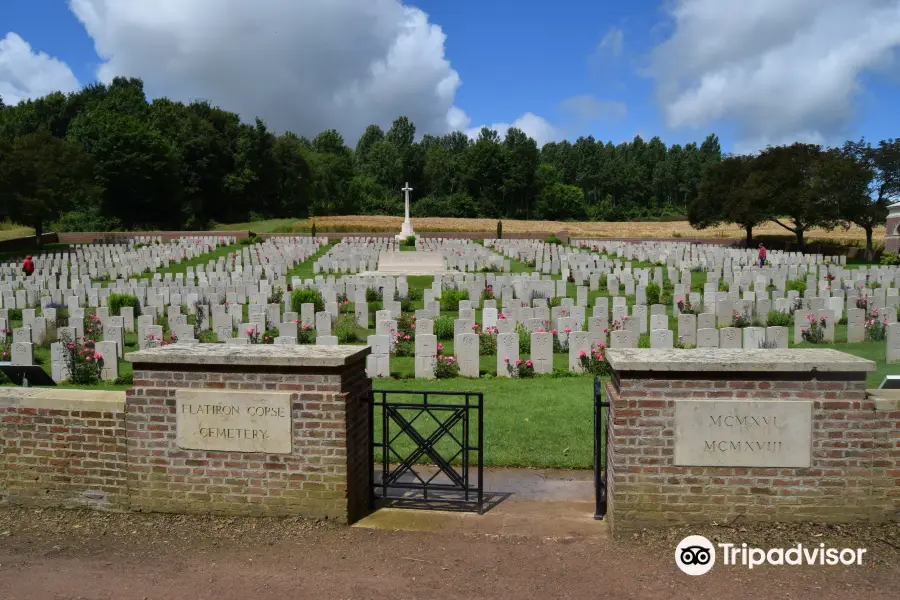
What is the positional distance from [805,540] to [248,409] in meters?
3.72

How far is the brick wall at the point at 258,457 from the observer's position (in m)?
5.02

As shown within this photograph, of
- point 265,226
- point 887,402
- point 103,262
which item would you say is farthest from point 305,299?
point 265,226

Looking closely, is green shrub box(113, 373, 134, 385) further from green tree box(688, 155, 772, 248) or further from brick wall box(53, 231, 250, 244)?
brick wall box(53, 231, 250, 244)

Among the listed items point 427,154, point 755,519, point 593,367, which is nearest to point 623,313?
point 593,367

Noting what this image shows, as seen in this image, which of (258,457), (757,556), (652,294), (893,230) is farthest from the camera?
(893,230)

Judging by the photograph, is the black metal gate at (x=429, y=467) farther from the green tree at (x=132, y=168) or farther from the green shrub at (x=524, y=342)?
the green tree at (x=132, y=168)

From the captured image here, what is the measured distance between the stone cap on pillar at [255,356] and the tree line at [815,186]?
1441 inches

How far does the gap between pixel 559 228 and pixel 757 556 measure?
201 feet

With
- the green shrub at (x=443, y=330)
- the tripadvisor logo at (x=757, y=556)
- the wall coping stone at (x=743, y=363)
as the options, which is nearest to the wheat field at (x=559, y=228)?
the green shrub at (x=443, y=330)

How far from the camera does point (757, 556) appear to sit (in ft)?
14.5

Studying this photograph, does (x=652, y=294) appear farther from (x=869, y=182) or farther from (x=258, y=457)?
(x=869, y=182)

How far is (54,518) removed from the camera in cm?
536

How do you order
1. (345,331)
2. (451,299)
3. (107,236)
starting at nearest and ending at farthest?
(345,331), (451,299), (107,236)

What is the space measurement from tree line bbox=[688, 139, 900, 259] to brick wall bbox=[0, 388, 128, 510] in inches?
1475
